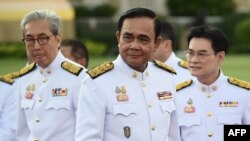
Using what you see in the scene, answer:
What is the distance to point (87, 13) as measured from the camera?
38.7m

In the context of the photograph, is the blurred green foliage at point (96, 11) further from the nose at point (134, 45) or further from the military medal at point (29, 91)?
the nose at point (134, 45)

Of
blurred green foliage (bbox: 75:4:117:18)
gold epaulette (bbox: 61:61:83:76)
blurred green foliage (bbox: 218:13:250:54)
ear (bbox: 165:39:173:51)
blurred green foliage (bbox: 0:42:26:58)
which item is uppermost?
blurred green foliage (bbox: 75:4:117:18)

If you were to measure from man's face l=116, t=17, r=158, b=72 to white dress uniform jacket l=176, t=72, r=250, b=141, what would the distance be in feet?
4.46

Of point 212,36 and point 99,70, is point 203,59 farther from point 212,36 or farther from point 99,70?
point 99,70

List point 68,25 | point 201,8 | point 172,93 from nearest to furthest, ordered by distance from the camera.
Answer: point 172,93 → point 68,25 → point 201,8

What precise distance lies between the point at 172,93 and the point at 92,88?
0.49m

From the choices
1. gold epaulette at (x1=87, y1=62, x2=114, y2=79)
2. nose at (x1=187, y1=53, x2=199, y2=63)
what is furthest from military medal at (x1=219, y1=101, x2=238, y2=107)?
gold epaulette at (x1=87, y1=62, x2=114, y2=79)

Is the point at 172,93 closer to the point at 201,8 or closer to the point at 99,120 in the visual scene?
the point at 99,120

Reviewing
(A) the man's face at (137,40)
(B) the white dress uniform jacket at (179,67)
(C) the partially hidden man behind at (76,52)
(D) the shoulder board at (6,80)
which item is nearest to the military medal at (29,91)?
(D) the shoulder board at (6,80)

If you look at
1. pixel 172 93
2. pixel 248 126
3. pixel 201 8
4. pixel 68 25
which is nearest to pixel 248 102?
pixel 248 126

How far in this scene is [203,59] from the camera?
5.48 meters

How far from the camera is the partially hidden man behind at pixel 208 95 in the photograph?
17.8 feet

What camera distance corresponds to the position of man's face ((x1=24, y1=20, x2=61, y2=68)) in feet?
15.8

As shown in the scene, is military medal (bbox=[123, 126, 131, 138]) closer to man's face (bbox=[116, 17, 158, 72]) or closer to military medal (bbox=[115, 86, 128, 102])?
military medal (bbox=[115, 86, 128, 102])
